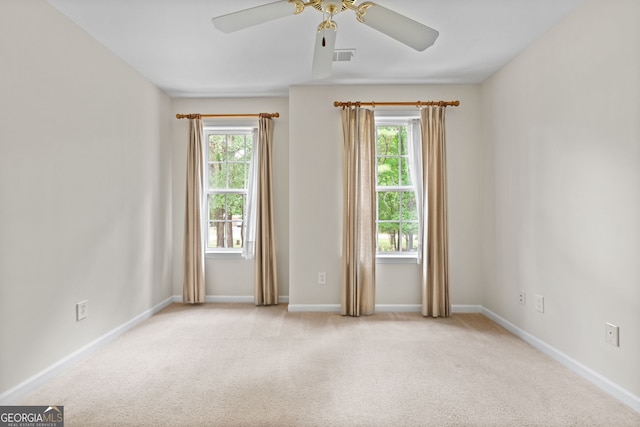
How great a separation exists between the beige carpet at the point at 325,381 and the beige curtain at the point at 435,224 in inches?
15.4

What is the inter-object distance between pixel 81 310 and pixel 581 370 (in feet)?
11.8

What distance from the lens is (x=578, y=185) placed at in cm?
239

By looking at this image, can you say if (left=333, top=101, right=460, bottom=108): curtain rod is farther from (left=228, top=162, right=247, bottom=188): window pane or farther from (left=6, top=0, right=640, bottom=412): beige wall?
(left=228, top=162, right=247, bottom=188): window pane

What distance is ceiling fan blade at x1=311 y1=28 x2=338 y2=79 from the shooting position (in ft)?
6.45

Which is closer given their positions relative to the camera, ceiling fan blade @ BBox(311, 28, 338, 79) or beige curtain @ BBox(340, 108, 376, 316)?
ceiling fan blade @ BBox(311, 28, 338, 79)

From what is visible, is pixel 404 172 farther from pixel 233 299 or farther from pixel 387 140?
pixel 233 299

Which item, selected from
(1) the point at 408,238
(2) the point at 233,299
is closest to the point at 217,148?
(2) the point at 233,299

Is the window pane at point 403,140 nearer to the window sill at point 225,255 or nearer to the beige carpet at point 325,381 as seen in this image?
the beige carpet at point 325,381

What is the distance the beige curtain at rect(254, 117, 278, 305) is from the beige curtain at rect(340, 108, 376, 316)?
0.90 metres

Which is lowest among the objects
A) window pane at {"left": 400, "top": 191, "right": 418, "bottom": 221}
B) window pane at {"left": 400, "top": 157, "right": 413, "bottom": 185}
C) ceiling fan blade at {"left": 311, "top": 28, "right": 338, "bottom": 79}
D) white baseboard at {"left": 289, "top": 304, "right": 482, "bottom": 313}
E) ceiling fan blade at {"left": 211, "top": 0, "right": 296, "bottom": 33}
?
white baseboard at {"left": 289, "top": 304, "right": 482, "bottom": 313}

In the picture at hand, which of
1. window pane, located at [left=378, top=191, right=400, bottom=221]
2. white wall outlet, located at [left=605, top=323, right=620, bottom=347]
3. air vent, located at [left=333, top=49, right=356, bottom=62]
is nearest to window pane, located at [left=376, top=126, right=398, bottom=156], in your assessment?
window pane, located at [left=378, top=191, right=400, bottom=221]

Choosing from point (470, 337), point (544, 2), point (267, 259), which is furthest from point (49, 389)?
point (544, 2)

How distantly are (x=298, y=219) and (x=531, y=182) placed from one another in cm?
226

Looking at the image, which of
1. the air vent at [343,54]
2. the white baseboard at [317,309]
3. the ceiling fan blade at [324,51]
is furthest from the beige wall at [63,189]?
the air vent at [343,54]
